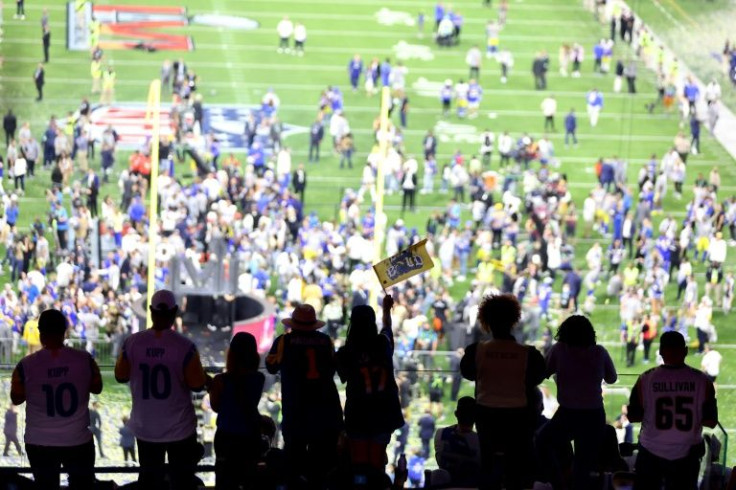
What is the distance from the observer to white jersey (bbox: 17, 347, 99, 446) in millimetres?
7969

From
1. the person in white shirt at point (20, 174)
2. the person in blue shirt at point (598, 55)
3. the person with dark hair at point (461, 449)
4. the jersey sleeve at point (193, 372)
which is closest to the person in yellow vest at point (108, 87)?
the person in white shirt at point (20, 174)

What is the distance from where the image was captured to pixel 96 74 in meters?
46.7

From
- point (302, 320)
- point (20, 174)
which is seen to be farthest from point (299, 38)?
point (302, 320)

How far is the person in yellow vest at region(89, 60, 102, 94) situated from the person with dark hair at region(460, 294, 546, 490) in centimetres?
3884

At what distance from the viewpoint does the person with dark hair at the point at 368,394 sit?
8.23 meters

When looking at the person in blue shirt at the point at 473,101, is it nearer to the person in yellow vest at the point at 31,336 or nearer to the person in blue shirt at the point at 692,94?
the person in blue shirt at the point at 692,94

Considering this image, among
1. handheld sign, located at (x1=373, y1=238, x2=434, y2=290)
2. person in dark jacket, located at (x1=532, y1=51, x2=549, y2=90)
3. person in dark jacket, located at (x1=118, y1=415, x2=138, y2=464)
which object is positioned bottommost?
person in dark jacket, located at (x1=118, y1=415, x2=138, y2=464)

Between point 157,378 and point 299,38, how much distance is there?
41.3 meters

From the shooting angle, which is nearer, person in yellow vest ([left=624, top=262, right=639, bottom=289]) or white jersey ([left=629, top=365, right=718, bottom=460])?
white jersey ([left=629, top=365, right=718, bottom=460])

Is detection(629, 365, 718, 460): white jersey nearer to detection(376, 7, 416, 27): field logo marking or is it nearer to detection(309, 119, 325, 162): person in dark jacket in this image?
detection(309, 119, 325, 162): person in dark jacket

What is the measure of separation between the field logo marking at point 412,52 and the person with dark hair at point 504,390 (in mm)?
40897

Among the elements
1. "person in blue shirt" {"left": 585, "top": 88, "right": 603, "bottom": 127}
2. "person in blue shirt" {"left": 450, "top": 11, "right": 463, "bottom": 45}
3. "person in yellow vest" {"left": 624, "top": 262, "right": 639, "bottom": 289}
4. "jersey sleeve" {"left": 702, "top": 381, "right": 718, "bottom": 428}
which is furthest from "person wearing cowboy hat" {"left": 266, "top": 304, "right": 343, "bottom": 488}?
"person in blue shirt" {"left": 450, "top": 11, "right": 463, "bottom": 45}

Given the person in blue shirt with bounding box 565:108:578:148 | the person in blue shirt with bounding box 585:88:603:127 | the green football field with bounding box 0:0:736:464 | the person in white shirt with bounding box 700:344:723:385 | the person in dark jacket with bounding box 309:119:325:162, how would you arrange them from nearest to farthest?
the person in white shirt with bounding box 700:344:723:385 → the green football field with bounding box 0:0:736:464 → the person in dark jacket with bounding box 309:119:325:162 → the person in blue shirt with bounding box 565:108:578:148 → the person in blue shirt with bounding box 585:88:603:127

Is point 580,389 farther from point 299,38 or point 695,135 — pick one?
point 299,38
